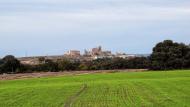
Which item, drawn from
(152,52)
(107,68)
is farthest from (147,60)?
(107,68)

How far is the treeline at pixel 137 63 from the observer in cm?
10206

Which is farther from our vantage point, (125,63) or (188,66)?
(125,63)

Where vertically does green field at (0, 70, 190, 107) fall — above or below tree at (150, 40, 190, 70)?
below

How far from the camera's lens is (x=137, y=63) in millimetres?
113750

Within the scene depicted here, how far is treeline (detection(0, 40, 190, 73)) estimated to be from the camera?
102062mm

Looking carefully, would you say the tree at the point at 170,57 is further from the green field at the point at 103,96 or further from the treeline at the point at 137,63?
the green field at the point at 103,96

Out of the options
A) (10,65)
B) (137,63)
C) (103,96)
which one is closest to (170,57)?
(137,63)

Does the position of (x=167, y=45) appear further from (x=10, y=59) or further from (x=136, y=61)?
(x=10, y=59)

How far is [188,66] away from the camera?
102 metres

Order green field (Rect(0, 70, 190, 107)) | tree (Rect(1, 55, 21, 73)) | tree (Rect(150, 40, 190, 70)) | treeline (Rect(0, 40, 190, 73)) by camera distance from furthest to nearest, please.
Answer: tree (Rect(1, 55, 21, 73)) < treeline (Rect(0, 40, 190, 73)) < tree (Rect(150, 40, 190, 70)) < green field (Rect(0, 70, 190, 107))

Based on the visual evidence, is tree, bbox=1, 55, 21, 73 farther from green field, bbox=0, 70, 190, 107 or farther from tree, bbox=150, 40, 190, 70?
green field, bbox=0, 70, 190, 107

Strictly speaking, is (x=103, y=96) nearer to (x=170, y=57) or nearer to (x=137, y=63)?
(x=170, y=57)

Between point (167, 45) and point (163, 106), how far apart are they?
85068mm

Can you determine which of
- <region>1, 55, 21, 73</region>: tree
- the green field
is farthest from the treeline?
the green field
